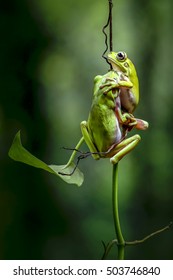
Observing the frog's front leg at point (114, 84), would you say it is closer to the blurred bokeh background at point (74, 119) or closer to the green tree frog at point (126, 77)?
the green tree frog at point (126, 77)

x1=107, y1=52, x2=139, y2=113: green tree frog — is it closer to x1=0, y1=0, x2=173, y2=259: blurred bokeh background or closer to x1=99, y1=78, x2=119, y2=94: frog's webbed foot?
x1=99, y1=78, x2=119, y2=94: frog's webbed foot

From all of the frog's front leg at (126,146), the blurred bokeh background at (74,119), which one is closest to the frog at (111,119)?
the frog's front leg at (126,146)

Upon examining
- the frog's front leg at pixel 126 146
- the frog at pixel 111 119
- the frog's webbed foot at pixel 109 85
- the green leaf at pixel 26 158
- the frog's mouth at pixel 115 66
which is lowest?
the green leaf at pixel 26 158

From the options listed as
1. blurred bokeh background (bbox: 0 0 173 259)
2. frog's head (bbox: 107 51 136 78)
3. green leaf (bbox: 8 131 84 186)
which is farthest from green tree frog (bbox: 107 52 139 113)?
blurred bokeh background (bbox: 0 0 173 259)

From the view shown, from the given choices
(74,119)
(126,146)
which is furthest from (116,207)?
(74,119)

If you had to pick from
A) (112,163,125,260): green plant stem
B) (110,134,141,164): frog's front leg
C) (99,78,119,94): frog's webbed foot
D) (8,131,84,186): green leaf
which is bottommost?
(112,163,125,260): green plant stem

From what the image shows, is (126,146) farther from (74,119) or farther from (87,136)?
Result: (74,119)
